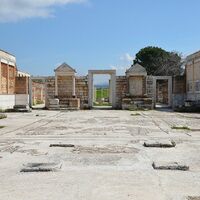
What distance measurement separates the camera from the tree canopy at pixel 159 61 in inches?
2335

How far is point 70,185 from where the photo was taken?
6465 millimetres

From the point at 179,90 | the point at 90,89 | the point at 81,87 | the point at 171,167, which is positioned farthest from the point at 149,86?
the point at 171,167

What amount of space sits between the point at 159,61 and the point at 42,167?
57.2m

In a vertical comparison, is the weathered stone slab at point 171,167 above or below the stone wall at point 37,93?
below

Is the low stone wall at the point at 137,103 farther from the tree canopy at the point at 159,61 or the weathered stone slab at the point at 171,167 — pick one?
the weathered stone slab at the point at 171,167

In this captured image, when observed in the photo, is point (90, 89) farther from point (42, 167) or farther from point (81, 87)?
point (42, 167)

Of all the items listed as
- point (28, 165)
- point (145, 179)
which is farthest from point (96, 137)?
point (145, 179)

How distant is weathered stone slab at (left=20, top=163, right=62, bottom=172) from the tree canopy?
5096cm

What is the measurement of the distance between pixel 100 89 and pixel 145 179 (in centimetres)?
5528

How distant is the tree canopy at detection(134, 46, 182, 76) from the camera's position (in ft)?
195

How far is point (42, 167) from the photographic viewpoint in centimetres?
759

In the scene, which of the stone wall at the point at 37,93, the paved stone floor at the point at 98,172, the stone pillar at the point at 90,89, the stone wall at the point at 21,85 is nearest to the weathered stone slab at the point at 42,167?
the paved stone floor at the point at 98,172

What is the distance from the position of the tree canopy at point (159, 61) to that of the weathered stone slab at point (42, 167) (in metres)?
51.0

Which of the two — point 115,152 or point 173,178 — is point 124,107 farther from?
point 173,178
